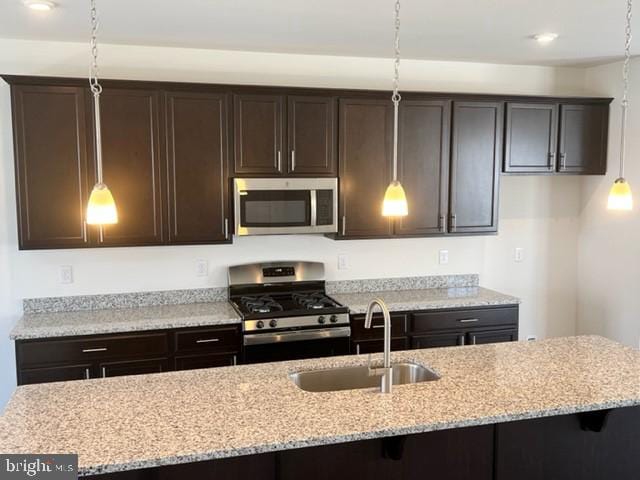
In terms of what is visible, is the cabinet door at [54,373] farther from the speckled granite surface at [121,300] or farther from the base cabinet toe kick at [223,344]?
the speckled granite surface at [121,300]

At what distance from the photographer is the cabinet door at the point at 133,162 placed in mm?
3545

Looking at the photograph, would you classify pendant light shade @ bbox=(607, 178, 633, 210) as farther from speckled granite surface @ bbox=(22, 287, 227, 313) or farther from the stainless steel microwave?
speckled granite surface @ bbox=(22, 287, 227, 313)

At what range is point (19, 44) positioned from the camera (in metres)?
3.65

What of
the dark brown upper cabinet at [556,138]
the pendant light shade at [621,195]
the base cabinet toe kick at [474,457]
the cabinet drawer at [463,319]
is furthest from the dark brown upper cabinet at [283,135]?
the base cabinet toe kick at [474,457]

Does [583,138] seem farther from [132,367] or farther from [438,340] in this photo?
[132,367]

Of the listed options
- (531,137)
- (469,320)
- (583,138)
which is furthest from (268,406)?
(583,138)

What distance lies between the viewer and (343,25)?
333cm

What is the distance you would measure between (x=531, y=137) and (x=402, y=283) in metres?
1.45

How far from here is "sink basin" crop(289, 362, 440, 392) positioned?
259cm

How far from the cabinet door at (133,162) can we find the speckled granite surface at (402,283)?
56.4 inches

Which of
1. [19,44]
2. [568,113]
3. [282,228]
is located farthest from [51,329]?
[568,113]

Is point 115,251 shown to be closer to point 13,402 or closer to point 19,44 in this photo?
point 19,44

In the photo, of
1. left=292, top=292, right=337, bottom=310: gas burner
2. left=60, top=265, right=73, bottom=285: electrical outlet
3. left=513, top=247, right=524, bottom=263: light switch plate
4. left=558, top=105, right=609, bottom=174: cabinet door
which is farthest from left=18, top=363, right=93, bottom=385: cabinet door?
left=558, top=105, right=609, bottom=174: cabinet door

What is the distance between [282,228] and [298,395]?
70.6 inches
